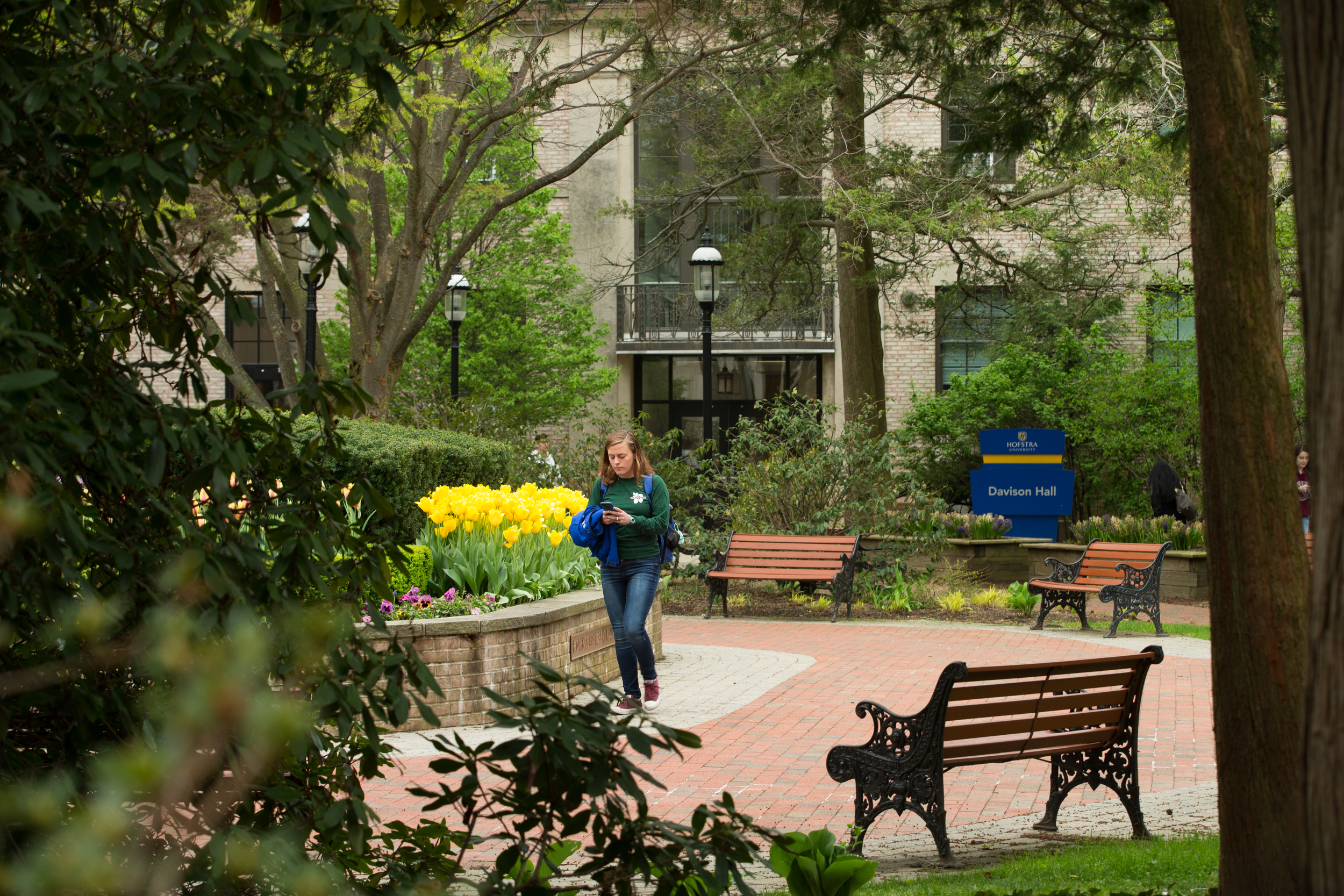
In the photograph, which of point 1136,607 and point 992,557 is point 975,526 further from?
point 1136,607

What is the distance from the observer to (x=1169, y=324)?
87.9 ft

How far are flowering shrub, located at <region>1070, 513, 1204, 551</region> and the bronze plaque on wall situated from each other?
357 inches

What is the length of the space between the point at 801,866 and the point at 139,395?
2.31 meters

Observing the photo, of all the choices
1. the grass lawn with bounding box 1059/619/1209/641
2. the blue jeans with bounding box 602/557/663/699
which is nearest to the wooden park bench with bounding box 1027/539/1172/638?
the grass lawn with bounding box 1059/619/1209/641

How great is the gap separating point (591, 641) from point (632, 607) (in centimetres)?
146

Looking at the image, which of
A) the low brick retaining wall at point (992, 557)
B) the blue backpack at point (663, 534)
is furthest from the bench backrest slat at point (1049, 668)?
the low brick retaining wall at point (992, 557)

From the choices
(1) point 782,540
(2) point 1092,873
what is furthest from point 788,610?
(2) point 1092,873

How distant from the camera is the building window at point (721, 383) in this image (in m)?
30.2

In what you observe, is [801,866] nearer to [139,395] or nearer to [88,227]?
[139,395]

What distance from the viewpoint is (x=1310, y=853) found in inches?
66.4

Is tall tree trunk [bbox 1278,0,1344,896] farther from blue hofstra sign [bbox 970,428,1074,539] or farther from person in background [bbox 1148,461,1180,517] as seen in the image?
→ blue hofstra sign [bbox 970,428,1074,539]

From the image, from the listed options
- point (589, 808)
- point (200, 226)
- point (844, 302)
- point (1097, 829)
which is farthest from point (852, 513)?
point (589, 808)

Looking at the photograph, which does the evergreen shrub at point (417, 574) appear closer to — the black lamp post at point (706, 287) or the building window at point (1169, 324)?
the black lamp post at point (706, 287)

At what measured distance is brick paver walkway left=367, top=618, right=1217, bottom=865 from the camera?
6051 millimetres
